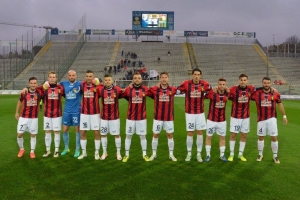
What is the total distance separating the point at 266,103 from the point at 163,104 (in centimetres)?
233

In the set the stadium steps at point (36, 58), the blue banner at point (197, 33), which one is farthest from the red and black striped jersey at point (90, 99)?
the blue banner at point (197, 33)

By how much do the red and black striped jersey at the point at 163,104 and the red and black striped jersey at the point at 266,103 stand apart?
6.47 ft

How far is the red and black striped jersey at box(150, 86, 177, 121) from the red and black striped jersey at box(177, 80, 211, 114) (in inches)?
14.2

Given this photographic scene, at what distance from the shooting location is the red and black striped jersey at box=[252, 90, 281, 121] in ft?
21.4

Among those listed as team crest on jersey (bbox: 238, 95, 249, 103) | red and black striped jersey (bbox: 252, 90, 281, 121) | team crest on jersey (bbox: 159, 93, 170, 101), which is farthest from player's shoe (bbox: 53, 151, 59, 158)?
red and black striped jersey (bbox: 252, 90, 281, 121)

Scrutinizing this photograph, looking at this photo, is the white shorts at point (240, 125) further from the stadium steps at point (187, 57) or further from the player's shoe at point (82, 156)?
the stadium steps at point (187, 57)

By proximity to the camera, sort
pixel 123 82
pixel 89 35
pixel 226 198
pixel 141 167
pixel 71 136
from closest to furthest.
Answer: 1. pixel 226 198
2. pixel 141 167
3. pixel 71 136
4. pixel 123 82
5. pixel 89 35

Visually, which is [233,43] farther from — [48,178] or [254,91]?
[48,178]

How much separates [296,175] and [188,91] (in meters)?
2.74

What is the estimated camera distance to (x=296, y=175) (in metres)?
5.64

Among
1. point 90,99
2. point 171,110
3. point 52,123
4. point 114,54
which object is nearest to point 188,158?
point 171,110

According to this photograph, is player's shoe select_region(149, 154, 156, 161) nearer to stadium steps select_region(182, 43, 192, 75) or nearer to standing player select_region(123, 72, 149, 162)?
standing player select_region(123, 72, 149, 162)

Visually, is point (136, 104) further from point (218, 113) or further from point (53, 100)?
point (53, 100)

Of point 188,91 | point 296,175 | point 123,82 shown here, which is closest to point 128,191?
point 188,91
